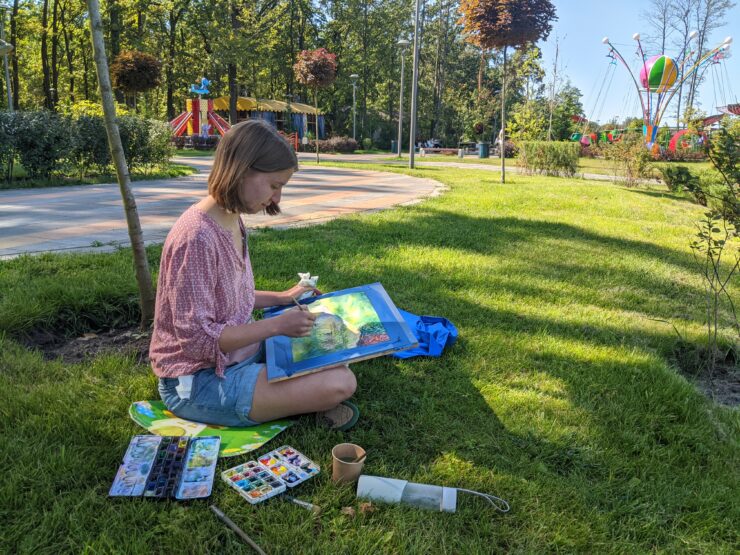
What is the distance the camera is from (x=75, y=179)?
1068cm

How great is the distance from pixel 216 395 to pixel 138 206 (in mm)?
6429

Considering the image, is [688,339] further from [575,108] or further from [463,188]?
[575,108]

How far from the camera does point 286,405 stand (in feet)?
7.20

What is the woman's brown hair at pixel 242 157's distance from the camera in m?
2.00

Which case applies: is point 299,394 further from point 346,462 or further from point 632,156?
point 632,156

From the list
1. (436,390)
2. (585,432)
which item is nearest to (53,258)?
(436,390)

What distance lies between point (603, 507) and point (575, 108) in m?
43.6

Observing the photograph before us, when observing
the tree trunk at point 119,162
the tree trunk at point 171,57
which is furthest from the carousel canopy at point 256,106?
the tree trunk at point 119,162

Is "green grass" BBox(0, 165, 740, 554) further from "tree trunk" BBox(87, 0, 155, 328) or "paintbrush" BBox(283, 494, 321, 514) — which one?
"tree trunk" BBox(87, 0, 155, 328)

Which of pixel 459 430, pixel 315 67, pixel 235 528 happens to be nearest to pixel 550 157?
pixel 315 67

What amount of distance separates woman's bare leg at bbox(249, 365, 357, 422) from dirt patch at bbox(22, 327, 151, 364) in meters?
0.99

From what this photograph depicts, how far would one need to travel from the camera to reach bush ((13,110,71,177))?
936 centimetres

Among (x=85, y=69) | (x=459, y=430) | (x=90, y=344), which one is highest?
(x=85, y=69)

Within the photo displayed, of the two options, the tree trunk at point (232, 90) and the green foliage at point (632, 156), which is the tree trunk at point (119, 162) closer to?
the green foliage at point (632, 156)
